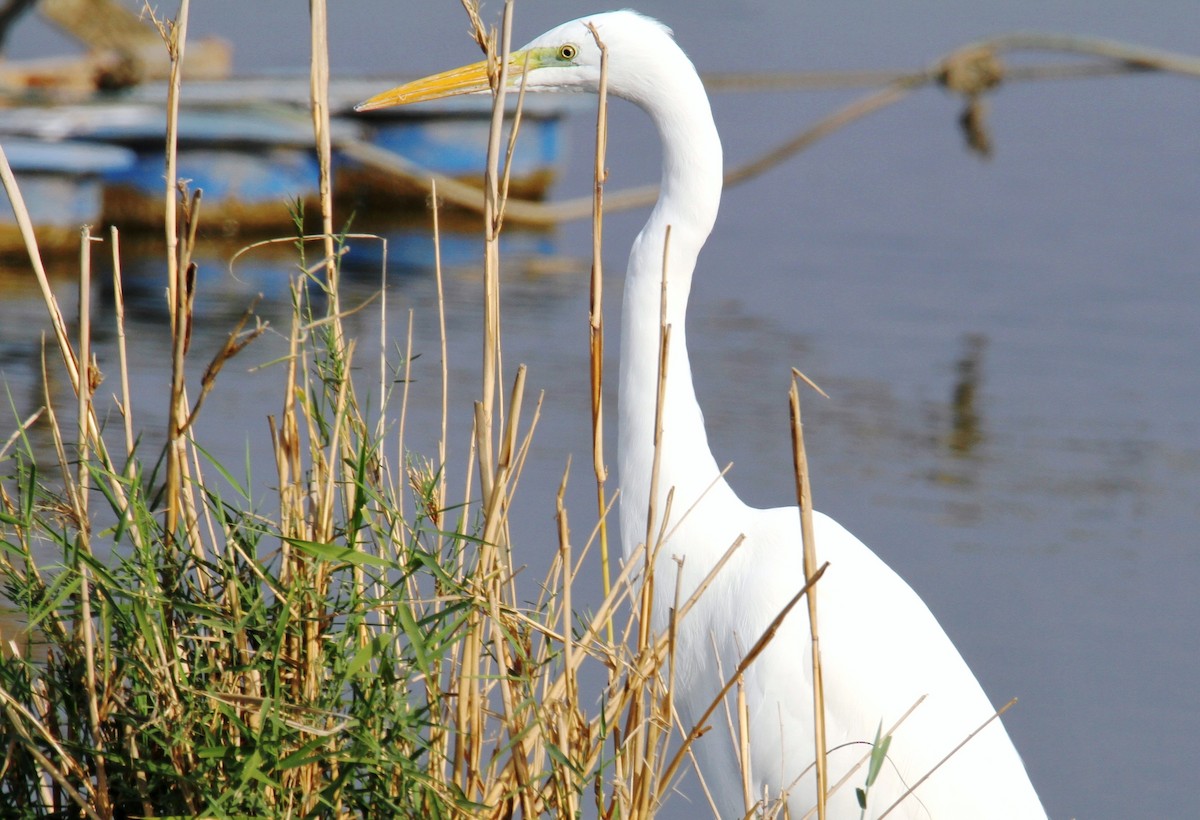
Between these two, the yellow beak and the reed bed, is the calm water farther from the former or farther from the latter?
the reed bed

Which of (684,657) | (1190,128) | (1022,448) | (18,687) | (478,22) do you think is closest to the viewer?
(478,22)

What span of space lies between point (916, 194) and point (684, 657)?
10732 mm

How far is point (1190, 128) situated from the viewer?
16.0 metres

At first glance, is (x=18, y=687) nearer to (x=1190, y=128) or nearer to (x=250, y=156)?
(x=250, y=156)

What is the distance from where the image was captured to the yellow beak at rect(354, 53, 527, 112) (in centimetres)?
211

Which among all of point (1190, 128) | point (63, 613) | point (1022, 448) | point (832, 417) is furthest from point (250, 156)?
point (1190, 128)

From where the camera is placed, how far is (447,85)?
2145 millimetres

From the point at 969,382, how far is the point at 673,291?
477 cm

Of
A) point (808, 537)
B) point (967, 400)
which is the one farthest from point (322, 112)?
point (967, 400)

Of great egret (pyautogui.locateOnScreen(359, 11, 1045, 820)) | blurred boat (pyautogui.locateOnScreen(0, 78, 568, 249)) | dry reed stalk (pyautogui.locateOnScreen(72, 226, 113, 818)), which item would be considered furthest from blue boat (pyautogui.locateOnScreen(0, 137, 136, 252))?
dry reed stalk (pyautogui.locateOnScreen(72, 226, 113, 818))

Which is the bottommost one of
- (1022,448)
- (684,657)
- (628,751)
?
(1022,448)

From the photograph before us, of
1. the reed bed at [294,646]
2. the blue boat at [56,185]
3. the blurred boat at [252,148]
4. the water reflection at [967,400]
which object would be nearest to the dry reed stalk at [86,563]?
the reed bed at [294,646]

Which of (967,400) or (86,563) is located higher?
(86,563)

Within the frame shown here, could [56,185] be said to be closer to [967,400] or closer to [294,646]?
[967,400]
